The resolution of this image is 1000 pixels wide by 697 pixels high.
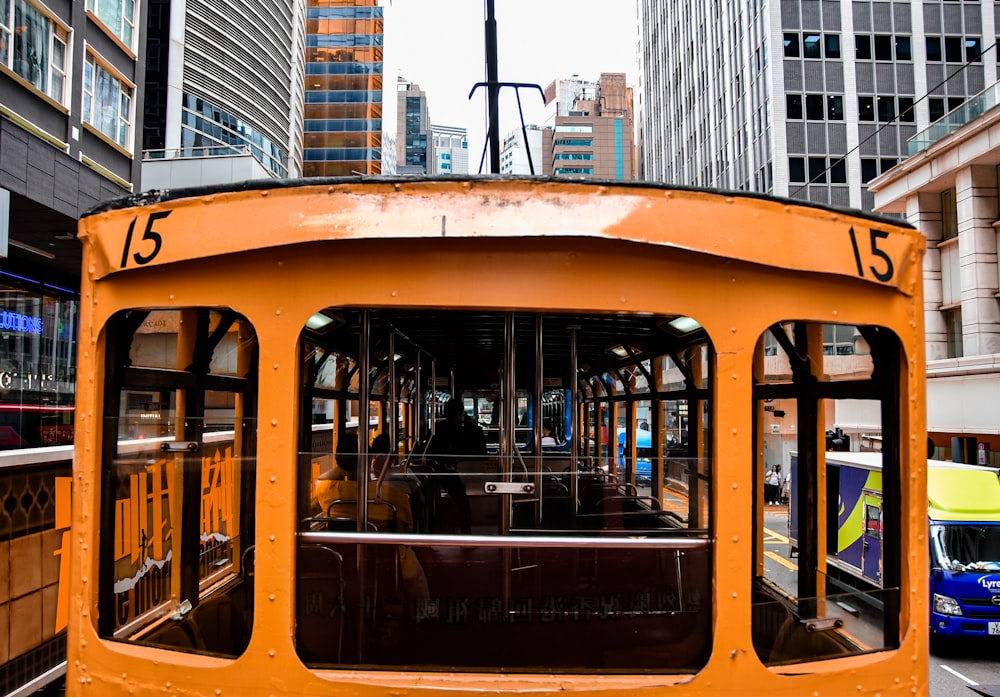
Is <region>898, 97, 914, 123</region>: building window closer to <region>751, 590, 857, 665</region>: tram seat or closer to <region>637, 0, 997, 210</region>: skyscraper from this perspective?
<region>637, 0, 997, 210</region>: skyscraper

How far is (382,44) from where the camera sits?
2795 inches

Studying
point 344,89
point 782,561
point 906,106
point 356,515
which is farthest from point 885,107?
point 344,89

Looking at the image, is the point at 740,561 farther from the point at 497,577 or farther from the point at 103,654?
the point at 103,654

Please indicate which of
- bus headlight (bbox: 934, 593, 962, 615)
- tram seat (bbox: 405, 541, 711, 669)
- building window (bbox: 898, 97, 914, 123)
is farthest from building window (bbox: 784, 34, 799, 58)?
tram seat (bbox: 405, 541, 711, 669)

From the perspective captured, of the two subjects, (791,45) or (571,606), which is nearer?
(571,606)

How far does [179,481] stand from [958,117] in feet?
77.7

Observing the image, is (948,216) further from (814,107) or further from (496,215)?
(496,215)

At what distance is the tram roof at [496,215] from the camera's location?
276cm

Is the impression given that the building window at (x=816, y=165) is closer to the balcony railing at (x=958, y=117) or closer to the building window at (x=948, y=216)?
the balcony railing at (x=958, y=117)

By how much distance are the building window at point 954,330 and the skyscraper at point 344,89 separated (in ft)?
171

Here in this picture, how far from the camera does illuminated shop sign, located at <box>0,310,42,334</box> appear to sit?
1016 cm

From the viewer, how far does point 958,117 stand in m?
21.3

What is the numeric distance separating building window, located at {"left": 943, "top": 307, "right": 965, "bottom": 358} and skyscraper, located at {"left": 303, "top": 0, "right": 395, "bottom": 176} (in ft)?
171

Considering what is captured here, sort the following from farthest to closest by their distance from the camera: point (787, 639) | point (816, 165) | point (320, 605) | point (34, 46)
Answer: point (816, 165), point (34, 46), point (787, 639), point (320, 605)
